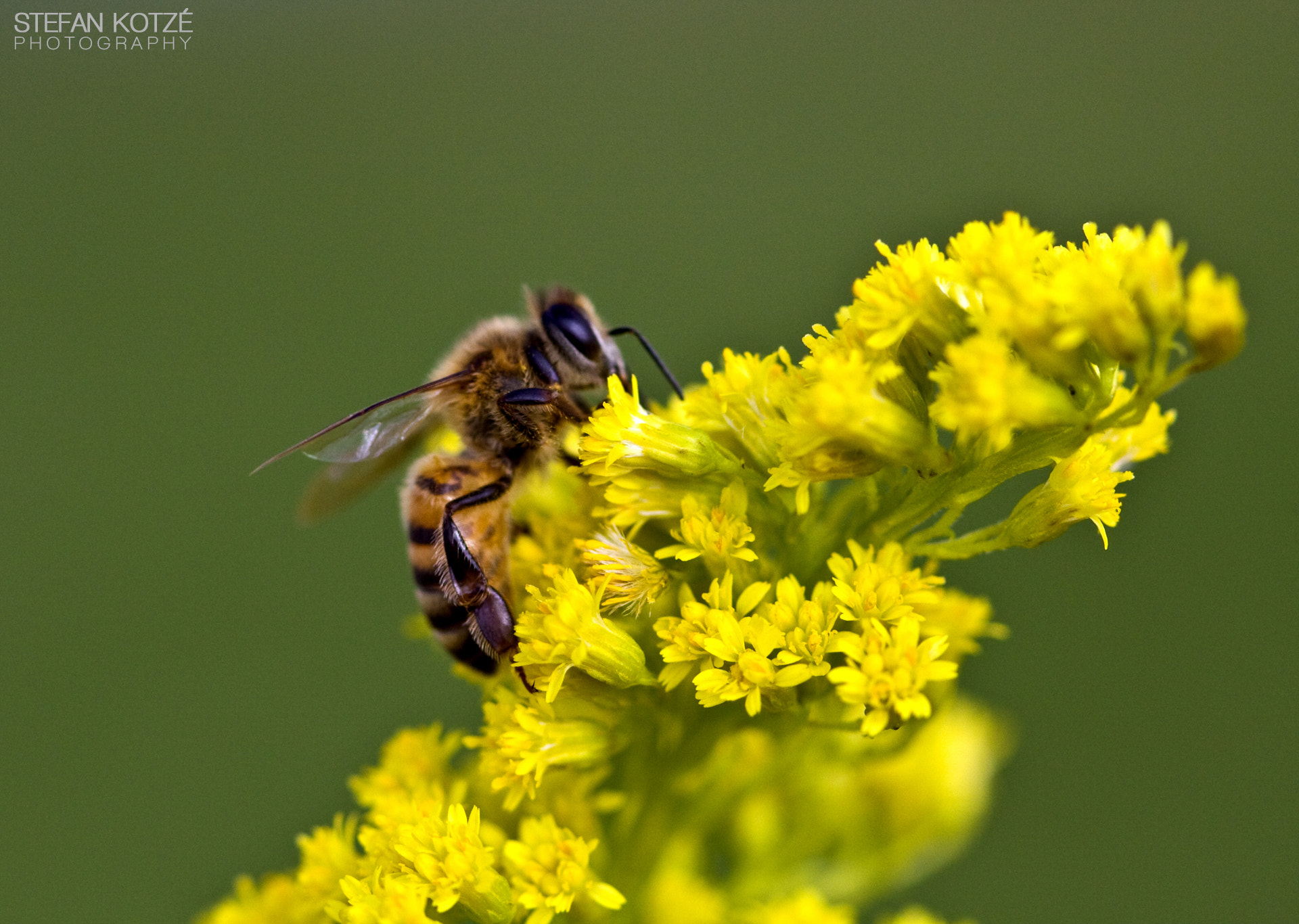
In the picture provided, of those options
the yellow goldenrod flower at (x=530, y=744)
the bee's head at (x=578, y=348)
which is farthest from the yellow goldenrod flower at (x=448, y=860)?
the bee's head at (x=578, y=348)

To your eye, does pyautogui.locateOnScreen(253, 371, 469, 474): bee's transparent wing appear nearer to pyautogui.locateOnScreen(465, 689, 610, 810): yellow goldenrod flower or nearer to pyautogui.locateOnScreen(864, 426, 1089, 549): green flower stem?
pyautogui.locateOnScreen(465, 689, 610, 810): yellow goldenrod flower

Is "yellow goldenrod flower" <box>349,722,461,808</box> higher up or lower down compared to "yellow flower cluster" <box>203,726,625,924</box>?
higher up

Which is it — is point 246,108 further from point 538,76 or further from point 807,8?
point 807,8

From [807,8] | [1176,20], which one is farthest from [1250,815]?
[807,8]

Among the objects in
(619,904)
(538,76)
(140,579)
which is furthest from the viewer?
(538,76)

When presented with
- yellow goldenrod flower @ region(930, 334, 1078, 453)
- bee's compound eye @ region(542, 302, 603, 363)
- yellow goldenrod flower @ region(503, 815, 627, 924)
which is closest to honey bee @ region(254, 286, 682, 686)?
bee's compound eye @ region(542, 302, 603, 363)

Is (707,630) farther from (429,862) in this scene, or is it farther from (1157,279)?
(1157,279)
